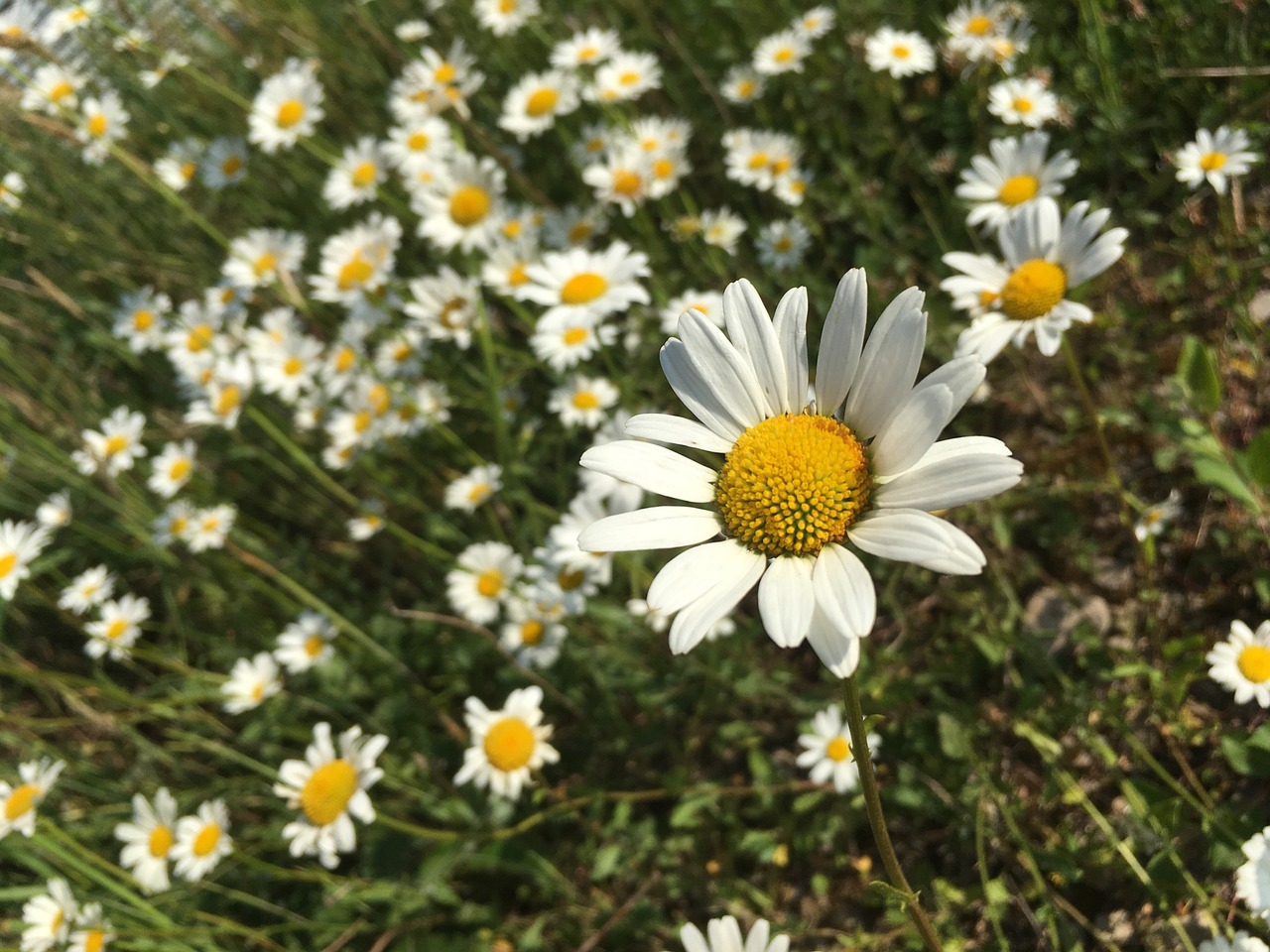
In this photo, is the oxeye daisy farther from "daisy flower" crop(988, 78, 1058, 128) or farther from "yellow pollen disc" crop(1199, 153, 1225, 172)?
"daisy flower" crop(988, 78, 1058, 128)

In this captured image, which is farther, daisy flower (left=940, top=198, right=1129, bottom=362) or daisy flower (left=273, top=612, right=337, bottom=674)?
daisy flower (left=273, top=612, right=337, bottom=674)

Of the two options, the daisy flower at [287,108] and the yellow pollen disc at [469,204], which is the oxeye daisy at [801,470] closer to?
the yellow pollen disc at [469,204]

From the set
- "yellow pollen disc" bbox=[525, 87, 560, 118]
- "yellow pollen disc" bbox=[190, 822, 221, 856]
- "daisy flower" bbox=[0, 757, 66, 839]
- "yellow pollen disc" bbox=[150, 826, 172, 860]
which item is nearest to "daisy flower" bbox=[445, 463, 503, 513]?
"yellow pollen disc" bbox=[190, 822, 221, 856]

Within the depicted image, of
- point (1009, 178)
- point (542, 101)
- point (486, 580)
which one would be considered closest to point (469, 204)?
point (542, 101)

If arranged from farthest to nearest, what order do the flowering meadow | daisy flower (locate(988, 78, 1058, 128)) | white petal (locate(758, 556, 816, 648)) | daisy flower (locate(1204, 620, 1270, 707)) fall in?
1. daisy flower (locate(988, 78, 1058, 128))
2. daisy flower (locate(1204, 620, 1270, 707))
3. the flowering meadow
4. white petal (locate(758, 556, 816, 648))

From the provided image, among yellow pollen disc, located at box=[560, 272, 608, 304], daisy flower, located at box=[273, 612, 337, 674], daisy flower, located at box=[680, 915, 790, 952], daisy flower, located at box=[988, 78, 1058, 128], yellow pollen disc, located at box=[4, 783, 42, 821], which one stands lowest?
daisy flower, located at box=[680, 915, 790, 952]

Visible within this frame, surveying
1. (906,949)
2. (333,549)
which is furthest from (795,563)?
(333,549)

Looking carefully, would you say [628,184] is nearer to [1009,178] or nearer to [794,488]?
[1009,178]
